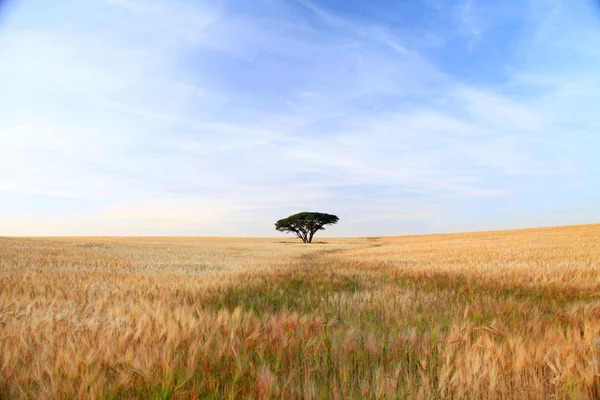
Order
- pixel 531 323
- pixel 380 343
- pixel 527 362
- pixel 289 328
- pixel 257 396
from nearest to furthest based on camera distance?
pixel 257 396, pixel 527 362, pixel 380 343, pixel 289 328, pixel 531 323

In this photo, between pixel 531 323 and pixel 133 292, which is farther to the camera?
pixel 133 292

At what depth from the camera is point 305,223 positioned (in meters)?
81.7

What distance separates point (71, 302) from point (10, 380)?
2.64 m

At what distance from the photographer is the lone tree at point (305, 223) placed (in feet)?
269

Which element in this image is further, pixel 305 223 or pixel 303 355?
pixel 305 223

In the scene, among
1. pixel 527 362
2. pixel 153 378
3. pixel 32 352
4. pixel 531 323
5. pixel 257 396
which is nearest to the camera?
pixel 257 396

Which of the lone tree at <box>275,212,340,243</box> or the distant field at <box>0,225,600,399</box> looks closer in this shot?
the distant field at <box>0,225,600,399</box>

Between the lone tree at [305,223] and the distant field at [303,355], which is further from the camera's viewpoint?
the lone tree at [305,223]

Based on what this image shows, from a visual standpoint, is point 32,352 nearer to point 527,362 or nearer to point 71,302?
point 71,302

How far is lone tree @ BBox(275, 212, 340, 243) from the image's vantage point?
82.0m

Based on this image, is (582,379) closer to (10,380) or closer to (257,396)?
(257,396)

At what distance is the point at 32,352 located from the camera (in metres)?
2.42

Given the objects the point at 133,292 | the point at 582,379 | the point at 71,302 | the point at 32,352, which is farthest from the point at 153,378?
the point at 133,292

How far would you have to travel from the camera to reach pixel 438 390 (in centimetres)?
200
